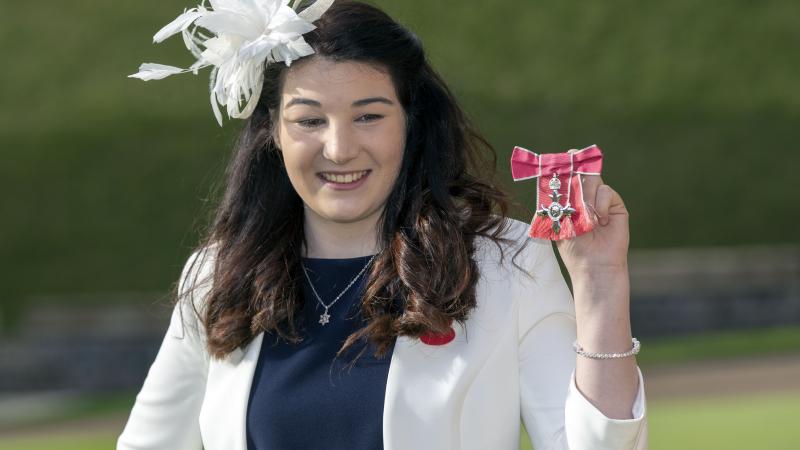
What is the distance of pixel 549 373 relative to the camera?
2172 mm

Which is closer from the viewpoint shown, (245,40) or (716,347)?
(245,40)

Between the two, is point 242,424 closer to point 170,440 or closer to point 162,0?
point 170,440

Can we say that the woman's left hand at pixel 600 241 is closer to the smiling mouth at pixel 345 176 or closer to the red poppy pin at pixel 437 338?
the red poppy pin at pixel 437 338

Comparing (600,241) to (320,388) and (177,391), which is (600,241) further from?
(177,391)

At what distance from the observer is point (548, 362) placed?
2180 millimetres

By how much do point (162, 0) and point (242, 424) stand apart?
31.7 feet

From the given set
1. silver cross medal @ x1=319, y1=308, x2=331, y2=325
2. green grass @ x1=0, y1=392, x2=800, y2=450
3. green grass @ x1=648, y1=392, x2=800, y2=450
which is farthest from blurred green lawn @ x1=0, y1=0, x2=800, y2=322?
silver cross medal @ x1=319, y1=308, x2=331, y2=325

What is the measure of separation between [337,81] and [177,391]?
26.0 inches

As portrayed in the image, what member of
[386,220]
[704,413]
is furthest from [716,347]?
[386,220]

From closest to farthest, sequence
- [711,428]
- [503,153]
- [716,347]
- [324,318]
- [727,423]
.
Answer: [324,318]
[711,428]
[727,423]
[716,347]
[503,153]

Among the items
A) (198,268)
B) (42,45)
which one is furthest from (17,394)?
(198,268)

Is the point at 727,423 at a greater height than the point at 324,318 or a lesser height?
lesser

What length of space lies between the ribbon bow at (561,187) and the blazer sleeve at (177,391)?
75 centimetres

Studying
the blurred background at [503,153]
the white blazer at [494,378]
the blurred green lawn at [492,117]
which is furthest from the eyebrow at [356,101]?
the blurred green lawn at [492,117]
